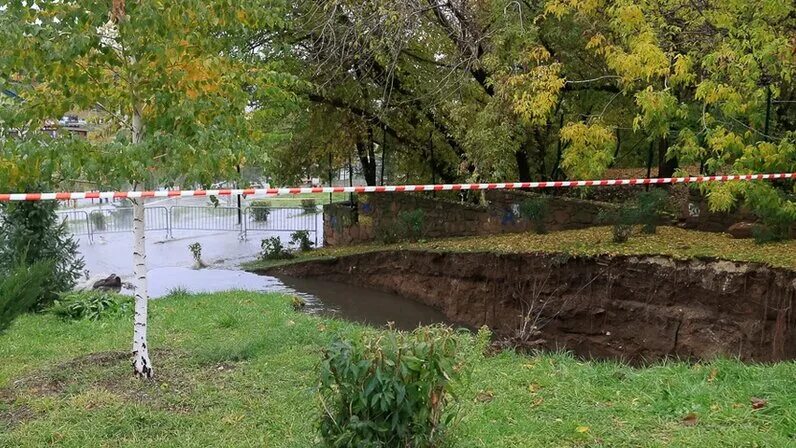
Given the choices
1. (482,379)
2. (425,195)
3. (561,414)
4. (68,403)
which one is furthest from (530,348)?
(425,195)

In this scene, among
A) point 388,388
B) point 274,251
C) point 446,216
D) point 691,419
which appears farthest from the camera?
point 274,251

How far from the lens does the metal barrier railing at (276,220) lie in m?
23.2

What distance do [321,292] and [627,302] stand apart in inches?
252

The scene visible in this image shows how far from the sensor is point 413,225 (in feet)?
52.2

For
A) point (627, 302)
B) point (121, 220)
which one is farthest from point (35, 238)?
point (121, 220)

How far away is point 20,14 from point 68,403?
259 centimetres

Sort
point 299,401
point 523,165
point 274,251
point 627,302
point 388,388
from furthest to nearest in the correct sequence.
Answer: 1. point 274,251
2. point 523,165
3. point 627,302
4. point 299,401
5. point 388,388

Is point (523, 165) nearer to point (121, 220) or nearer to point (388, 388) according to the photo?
point (388, 388)

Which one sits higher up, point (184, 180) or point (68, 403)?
point (184, 180)

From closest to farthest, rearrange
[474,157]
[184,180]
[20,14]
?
1. [20,14]
2. [184,180]
3. [474,157]

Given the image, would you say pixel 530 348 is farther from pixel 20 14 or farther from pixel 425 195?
pixel 425 195

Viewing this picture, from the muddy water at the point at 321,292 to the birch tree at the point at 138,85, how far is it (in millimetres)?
6033

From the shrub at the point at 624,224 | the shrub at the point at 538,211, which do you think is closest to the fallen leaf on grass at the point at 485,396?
the shrub at the point at 624,224

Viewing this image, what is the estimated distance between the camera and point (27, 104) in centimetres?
462
